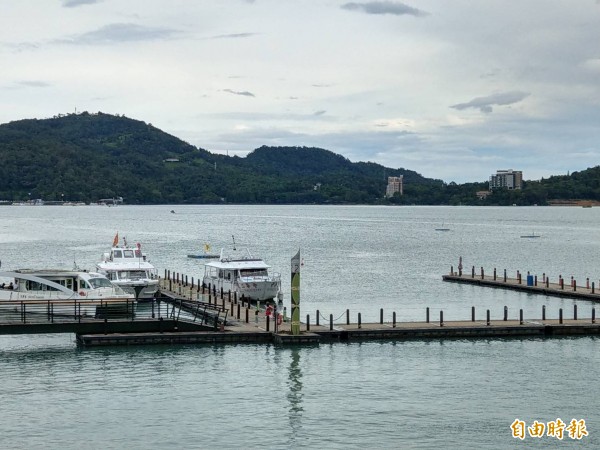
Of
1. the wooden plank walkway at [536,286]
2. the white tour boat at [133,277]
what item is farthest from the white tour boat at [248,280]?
the wooden plank walkway at [536,286]

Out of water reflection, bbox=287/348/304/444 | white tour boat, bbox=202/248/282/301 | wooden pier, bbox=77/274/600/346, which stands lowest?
water reflection, bbox=287/348/304/444

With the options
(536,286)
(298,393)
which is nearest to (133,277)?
Result: (298,393)

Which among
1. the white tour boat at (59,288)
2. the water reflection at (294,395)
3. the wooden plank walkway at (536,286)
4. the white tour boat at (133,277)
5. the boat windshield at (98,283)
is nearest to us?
the water reflection at (294,395)

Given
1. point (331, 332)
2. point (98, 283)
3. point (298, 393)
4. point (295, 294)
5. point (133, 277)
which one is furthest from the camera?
point (133, 277)

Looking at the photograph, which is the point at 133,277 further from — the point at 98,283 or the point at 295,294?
the point at 295,294

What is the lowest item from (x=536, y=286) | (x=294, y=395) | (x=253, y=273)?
(x=294, y=395)

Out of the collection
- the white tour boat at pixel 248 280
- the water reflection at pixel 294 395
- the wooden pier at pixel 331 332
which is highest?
the white tour boat at pixel 248 280

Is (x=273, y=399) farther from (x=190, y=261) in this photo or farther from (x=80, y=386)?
(x=190, y=261)

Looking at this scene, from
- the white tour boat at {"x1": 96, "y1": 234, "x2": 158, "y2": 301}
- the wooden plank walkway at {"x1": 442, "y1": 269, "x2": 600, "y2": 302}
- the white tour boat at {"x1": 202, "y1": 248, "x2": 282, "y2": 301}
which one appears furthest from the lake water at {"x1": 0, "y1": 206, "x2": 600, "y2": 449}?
the white tour boat at {"x1": 96, "y1": 234, "x2": 158, "y2": 301}

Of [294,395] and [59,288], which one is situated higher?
[59,288]

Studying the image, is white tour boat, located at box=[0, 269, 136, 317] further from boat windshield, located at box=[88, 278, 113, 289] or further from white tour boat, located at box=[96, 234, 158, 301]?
white tour boat, located at box=[96, 234, 158, 301]

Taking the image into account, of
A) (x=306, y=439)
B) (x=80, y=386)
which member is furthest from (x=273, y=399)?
(x=80, y=386)

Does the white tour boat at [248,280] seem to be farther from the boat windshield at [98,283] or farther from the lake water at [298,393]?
the boat windshield at [98,283]

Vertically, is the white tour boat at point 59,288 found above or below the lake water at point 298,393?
above
